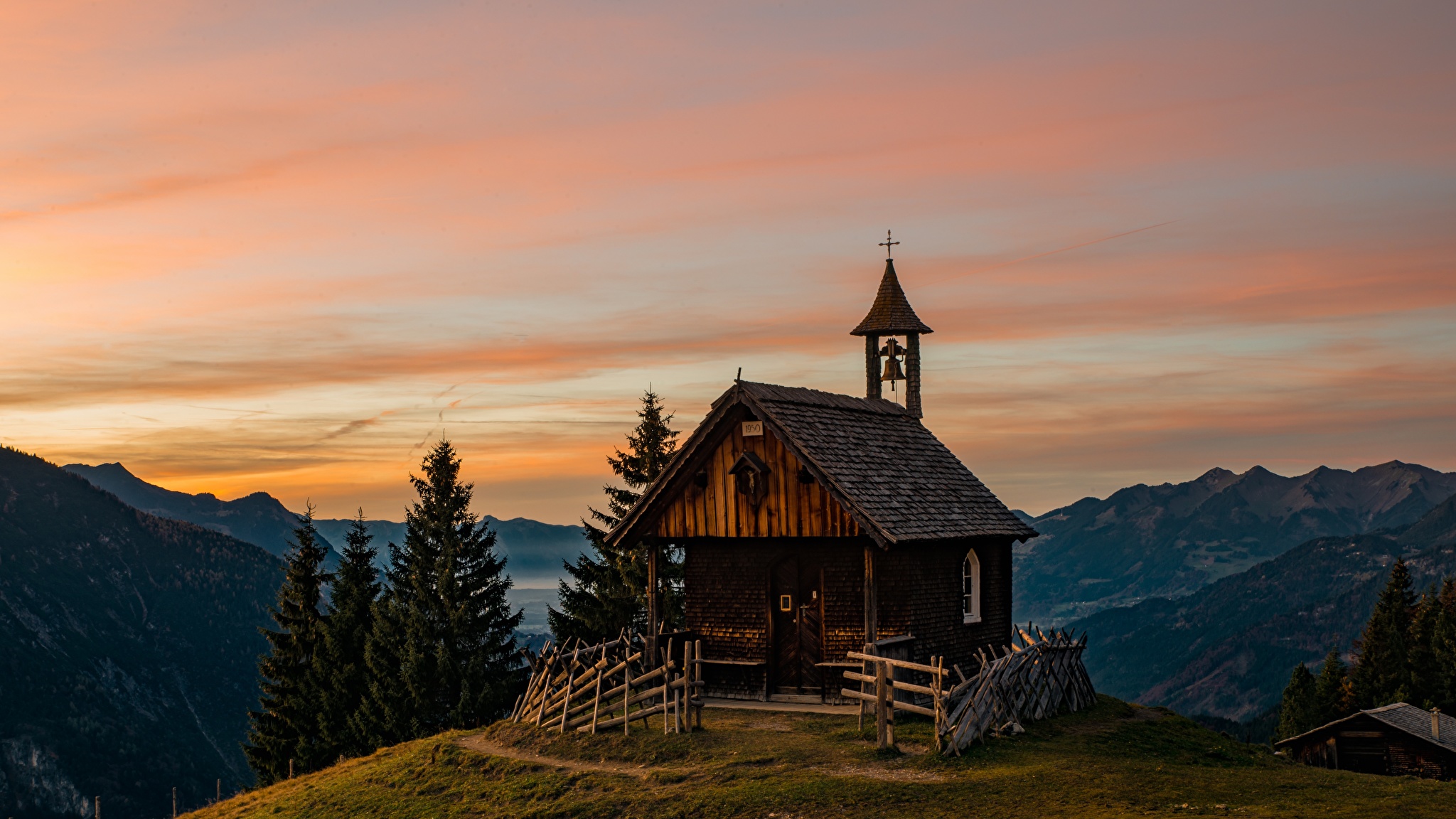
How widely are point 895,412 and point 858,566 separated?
934cm

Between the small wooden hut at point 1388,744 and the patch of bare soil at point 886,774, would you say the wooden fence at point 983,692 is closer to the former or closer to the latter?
the patch of bare soil at point 886,774

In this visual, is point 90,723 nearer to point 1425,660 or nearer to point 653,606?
point 1425,660

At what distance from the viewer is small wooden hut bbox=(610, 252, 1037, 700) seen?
31.6 meters

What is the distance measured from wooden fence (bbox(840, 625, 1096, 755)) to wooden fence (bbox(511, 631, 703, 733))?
389cm

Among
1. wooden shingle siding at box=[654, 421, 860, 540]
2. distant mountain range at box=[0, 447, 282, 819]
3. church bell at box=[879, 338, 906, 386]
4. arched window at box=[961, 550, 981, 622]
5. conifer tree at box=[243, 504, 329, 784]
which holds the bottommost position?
distant mountain range at box=[0, 447, 282, 819]

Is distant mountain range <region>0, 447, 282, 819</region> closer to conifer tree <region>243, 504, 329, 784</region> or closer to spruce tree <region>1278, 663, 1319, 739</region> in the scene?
conifer tree <region>243, 504, 329, 784</region>

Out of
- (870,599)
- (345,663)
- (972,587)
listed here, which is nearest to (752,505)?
(870,599)

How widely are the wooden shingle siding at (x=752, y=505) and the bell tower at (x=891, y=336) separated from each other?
38.4 feet

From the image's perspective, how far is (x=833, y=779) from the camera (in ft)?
77.5

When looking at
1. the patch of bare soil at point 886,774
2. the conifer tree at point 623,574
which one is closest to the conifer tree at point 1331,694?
the conifer tree at point 623,574

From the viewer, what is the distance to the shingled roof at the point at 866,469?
31344 millimetres

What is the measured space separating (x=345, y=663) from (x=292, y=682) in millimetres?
2481

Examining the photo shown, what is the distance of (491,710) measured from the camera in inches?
1916

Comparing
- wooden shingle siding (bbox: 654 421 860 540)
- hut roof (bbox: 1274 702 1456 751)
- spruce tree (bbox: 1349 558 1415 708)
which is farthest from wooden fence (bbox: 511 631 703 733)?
spruce tree (bbox: 1349 558 1415 708)
